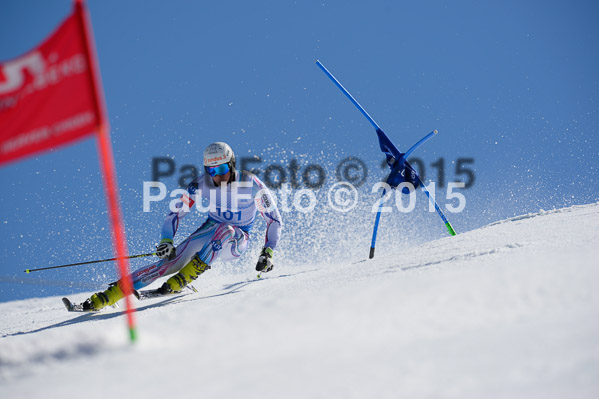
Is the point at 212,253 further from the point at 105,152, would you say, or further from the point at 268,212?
the point at 105,152

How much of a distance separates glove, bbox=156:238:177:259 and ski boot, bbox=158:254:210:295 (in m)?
0.20

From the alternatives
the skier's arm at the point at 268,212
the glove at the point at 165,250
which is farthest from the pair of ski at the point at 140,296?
the skier's arm at the point at 268,212

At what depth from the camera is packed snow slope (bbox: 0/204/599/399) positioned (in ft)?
4.94

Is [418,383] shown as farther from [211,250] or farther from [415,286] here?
[211,250]

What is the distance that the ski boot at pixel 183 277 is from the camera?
191 inches

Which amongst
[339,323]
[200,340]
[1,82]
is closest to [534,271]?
[339,323]

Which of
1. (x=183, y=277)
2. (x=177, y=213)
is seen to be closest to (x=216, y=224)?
(x=177, y=213)

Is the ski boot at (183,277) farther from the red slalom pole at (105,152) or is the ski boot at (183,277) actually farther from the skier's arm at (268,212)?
the red slalom pole at (105,152)

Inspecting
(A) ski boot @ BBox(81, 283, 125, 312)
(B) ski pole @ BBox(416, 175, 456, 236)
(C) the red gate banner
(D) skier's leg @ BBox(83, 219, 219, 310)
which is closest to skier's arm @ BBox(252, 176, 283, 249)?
(D) skier's leg @ BBox(83, 219, 219, 310)

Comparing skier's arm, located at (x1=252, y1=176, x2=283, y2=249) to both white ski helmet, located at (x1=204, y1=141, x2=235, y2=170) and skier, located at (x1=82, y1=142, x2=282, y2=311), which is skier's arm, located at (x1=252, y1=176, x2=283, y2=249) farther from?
white ski helmet, located at (x1=204, y1=141, x2=235, y2=170)

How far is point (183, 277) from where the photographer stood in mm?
4887

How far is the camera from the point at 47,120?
225 centimetres

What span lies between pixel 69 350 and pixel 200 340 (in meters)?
0.58

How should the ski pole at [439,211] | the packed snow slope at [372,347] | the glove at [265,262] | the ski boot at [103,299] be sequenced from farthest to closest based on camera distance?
the ski pole at [439,211]
the glove at [265,262]
the ski boot at [103,299]
the packed snow slope at [372,347]
